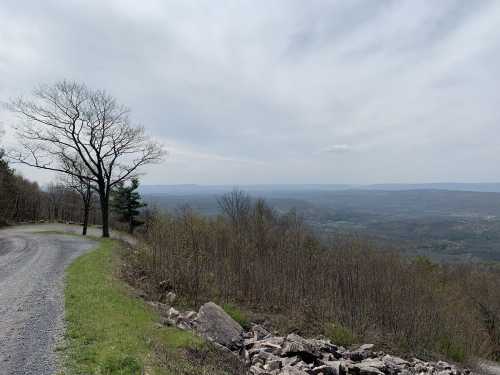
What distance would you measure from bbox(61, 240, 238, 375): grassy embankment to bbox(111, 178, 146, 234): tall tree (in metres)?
33.8

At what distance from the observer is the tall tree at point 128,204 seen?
1725 inches

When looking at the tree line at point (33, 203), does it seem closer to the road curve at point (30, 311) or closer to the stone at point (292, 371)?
the road curve at point (30, 311)

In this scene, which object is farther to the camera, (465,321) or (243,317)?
(465,321)

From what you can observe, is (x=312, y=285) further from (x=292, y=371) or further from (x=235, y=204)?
(x=235, y=204)

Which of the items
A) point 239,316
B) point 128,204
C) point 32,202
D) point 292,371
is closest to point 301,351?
point 292,371

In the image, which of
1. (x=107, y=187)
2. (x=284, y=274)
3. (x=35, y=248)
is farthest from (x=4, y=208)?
(x=284, y=274)

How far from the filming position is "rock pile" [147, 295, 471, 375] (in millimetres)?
8547

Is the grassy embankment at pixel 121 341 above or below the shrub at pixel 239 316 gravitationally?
above

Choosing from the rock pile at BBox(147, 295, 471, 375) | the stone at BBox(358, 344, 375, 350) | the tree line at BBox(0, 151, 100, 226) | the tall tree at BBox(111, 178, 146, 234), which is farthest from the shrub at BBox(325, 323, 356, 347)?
the tree line at BBox(0, 151, 100, 226)

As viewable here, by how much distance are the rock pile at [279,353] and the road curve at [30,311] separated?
322 centimetres

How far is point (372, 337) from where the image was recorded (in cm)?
1447

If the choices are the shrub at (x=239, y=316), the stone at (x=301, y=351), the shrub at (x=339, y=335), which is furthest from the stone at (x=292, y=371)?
the shrub at (x=339, y=335)

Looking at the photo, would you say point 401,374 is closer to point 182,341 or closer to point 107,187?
point 182,341

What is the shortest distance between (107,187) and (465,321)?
29475 millimetres
